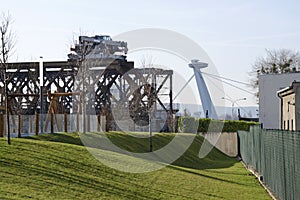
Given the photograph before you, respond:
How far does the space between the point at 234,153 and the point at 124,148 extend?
17.4 metres

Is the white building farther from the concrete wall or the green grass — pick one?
the green grass

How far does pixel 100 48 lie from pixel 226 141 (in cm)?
1614

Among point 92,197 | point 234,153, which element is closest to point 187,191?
point 92,197

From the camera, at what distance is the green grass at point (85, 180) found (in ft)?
44.2

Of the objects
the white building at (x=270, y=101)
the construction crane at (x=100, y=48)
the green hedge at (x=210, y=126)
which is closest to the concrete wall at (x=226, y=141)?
the green hedge at (x=210, y=126)

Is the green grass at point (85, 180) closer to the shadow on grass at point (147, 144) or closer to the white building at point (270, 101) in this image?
the shadow on grass at point (147, 144)

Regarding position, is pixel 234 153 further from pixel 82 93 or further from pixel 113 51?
pixel 113 51

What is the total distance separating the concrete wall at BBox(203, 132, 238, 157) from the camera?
45125mm

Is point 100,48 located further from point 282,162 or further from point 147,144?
point 282,162

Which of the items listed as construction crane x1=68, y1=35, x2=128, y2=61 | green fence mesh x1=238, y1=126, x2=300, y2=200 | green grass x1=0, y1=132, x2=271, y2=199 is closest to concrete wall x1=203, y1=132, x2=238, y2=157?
construction crane x1=68, y1=35, x2=128, y2=61

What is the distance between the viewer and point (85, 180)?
15.7 metres

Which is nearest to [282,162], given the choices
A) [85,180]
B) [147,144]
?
[85,180]

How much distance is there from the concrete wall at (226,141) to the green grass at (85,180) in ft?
67.3

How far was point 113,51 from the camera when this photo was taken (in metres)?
61.1
